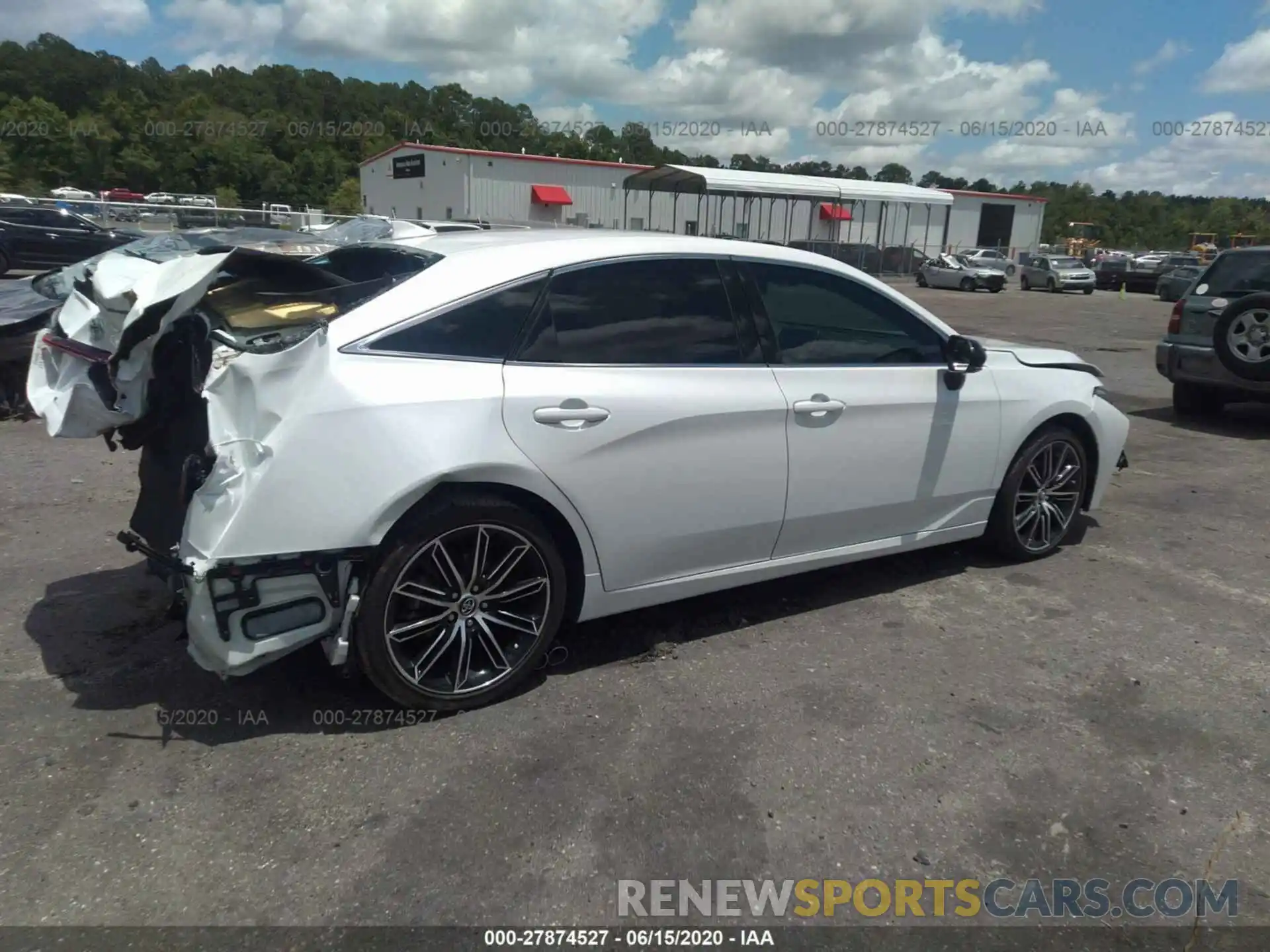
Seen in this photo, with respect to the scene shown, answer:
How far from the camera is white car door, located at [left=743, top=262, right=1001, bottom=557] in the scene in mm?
3916

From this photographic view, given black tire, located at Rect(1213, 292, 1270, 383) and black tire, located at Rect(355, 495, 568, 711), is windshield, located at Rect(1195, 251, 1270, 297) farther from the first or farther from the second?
black tire, located at Rect(355, 495, 568, 711)

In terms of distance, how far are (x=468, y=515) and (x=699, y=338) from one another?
1235mm

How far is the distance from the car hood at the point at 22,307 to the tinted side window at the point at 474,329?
5190 mm

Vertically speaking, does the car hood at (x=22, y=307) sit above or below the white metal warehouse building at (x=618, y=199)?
below

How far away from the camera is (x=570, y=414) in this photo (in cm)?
328

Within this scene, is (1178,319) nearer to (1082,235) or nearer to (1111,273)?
(1111,273)

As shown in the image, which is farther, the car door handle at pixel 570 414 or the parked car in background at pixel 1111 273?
the parked car in background at pixel 1111 273

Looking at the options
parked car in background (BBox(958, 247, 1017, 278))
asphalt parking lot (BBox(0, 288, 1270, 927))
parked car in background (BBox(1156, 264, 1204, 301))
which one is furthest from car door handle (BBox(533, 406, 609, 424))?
parked car in background (BBox(958, 247, 1017, 278))

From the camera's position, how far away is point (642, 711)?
336 cm

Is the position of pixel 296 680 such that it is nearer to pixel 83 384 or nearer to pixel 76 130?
pixel 83 384

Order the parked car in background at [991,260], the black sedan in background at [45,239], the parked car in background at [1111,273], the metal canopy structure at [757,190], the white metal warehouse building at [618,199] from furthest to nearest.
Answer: the parked car in background at [991,260] → the parked car in background at [1111,273] → the white metal warehouse building at [618,199] → the metal canopy structure at [757,190] → the black sedan in background at [45,239]

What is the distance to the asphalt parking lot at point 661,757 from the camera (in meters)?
2.52

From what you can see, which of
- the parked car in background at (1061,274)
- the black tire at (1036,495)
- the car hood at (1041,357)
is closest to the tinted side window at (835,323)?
the car hood at (1041,357)

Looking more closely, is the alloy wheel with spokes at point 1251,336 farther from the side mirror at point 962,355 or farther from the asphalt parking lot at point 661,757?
the side mirror at point 962,355
